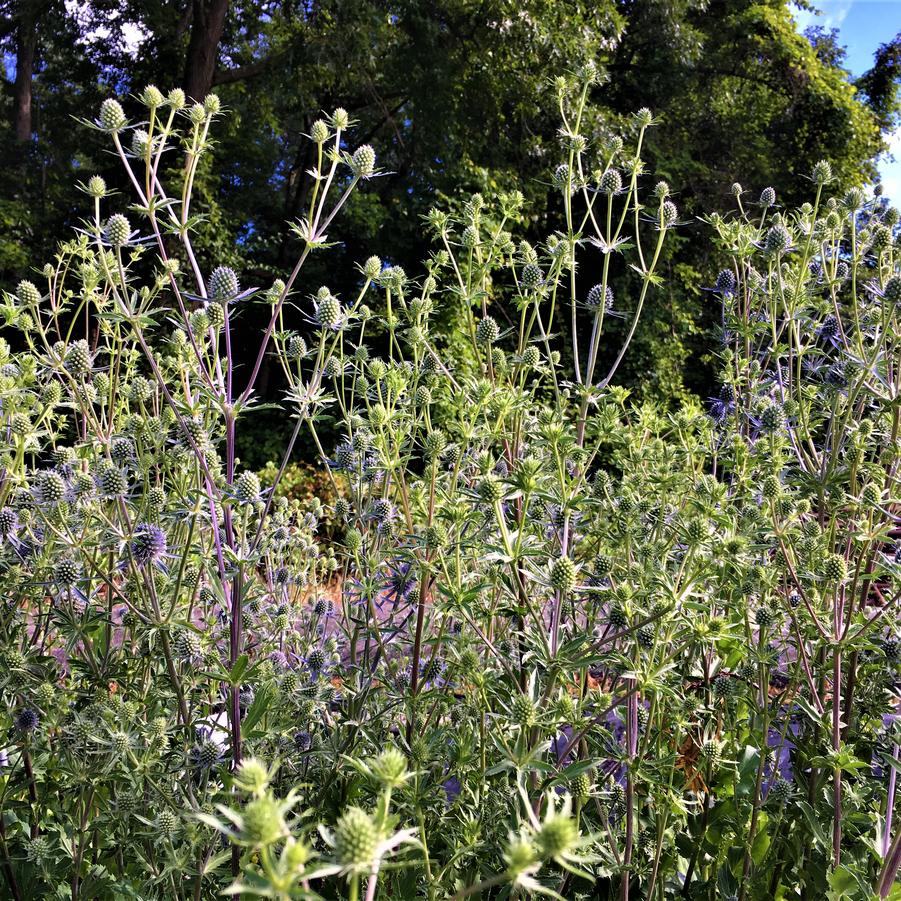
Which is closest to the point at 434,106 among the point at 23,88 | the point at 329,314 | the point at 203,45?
the point at 203,45

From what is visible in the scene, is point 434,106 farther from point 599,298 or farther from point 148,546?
point 148,546

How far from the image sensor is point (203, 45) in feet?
43.5

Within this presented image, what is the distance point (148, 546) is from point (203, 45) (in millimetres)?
13586

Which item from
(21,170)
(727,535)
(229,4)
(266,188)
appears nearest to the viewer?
(727,535)

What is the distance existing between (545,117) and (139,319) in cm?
1365

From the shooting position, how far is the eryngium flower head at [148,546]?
2416 millimetres

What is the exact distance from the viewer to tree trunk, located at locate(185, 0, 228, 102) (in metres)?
13.2

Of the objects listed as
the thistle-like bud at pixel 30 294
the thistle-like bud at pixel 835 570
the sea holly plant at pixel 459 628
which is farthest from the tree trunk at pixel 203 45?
the thistle-like bud at pixel 835 570

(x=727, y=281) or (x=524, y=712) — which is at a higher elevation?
(x=727, y=281)

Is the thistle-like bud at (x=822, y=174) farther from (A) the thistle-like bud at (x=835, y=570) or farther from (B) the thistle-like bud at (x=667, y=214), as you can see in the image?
(A) the thistle-like bud at (x=835, y=570)

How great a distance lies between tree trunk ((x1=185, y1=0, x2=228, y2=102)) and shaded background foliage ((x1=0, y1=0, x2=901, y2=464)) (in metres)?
0.03

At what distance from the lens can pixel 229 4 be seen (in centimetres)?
1362

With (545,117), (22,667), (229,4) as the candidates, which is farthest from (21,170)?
(22,667)

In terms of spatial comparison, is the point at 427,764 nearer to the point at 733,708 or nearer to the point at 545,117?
the point at 733,708
